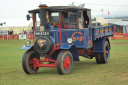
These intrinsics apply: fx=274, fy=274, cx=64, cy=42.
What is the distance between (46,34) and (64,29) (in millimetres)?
759

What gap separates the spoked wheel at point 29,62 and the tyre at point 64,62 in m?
1.17

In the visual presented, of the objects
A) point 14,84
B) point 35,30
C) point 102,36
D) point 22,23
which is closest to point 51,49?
point 35,30

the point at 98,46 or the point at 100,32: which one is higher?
the point at 100,32

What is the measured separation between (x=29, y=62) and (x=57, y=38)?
134 centimetres

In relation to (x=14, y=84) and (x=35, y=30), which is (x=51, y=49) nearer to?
(x=35, y=30)

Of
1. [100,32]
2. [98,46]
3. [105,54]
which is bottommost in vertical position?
[105,54]

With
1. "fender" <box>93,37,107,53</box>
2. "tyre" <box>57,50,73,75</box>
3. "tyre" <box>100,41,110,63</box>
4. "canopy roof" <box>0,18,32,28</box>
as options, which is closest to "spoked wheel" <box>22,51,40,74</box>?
"tyre" <box>57,50,73,75</box>

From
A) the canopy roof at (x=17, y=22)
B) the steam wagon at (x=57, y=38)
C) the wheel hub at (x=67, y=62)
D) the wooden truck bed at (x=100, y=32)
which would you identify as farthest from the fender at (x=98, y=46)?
the canopy roof at (x=17, y=22)

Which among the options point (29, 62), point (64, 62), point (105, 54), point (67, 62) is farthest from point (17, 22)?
point (64, 62)

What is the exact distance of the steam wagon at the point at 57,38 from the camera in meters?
9.47

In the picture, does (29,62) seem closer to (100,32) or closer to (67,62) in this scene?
(67,62)

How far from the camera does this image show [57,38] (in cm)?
973

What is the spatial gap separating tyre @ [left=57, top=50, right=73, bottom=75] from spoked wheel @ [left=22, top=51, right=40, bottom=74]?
3.84 feet

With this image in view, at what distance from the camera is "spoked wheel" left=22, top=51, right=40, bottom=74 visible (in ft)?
31.7
